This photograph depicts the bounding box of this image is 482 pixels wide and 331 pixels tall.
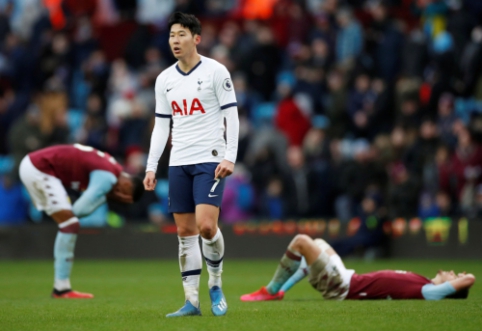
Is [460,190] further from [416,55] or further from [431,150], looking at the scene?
[416,55]

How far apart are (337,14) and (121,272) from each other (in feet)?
27.9

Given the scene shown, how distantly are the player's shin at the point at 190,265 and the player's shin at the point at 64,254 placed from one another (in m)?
3.19

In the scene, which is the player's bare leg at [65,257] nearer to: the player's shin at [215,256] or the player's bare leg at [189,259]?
the player's bare leg at [189,259]

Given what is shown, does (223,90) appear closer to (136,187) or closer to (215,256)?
(215,256)

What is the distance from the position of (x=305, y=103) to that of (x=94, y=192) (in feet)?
31.1

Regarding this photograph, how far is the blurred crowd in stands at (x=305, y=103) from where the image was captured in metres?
18.1

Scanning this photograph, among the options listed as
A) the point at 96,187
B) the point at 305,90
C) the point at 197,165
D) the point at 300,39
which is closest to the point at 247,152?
the point at 305,90

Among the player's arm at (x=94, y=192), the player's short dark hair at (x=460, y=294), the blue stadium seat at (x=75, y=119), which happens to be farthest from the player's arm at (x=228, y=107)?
the blue stadium seat at (x=75, y=119)

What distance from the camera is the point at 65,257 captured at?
11.5 m

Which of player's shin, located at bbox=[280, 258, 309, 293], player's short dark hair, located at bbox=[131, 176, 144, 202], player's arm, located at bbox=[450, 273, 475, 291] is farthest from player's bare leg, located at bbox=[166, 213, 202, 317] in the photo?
player's short dark hair, located at bbox=[131, 176, 144, 202]

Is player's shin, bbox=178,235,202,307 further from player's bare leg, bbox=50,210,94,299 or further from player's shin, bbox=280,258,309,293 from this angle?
player's bare leg, bbox=50,210,94,299

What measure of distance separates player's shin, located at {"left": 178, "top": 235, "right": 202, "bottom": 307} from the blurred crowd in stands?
948 cm

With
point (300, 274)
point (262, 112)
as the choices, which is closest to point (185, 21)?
point (300, 274)

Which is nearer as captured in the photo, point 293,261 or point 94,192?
point 293,261
